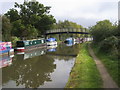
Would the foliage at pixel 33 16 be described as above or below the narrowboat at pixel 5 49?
above

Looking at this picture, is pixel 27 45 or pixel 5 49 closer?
pixel 5 49

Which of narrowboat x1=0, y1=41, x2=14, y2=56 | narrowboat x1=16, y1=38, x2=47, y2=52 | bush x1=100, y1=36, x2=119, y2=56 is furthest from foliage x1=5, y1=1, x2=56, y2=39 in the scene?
bush x1=100, y1=36, x2=119, y2=56

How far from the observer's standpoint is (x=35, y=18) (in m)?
45.7

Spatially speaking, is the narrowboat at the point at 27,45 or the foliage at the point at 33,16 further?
the foliage at the point at 33,16

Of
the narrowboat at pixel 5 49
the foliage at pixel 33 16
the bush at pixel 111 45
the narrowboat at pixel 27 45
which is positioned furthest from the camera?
the foliage at pixel 33 16

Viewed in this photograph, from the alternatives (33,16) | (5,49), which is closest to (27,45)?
(5,49)

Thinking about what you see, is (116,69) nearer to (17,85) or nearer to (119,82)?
(119,82)

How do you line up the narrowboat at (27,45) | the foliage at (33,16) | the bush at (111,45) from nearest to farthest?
1. the bush at (111,45)
2. the narrowboat at (27,45)
3. the foliage at (33,16)

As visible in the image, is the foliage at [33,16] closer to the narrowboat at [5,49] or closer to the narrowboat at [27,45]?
the narrowboat at [27,45]

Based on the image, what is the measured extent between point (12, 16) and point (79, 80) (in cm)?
4217

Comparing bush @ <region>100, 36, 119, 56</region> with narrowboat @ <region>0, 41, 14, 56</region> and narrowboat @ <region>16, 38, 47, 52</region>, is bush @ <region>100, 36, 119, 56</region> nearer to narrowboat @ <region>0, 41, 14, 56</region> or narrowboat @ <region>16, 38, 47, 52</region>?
narrowboat @ <region>0, 41, 14, 56</region>

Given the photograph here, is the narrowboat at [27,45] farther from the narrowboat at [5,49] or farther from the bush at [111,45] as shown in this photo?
the bush at [111,45]

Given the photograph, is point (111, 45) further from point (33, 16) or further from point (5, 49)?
point (33, 16)

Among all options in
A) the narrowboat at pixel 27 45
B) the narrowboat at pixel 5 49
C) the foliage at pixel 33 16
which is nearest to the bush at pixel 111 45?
the narrowboat at pixel 5 49
